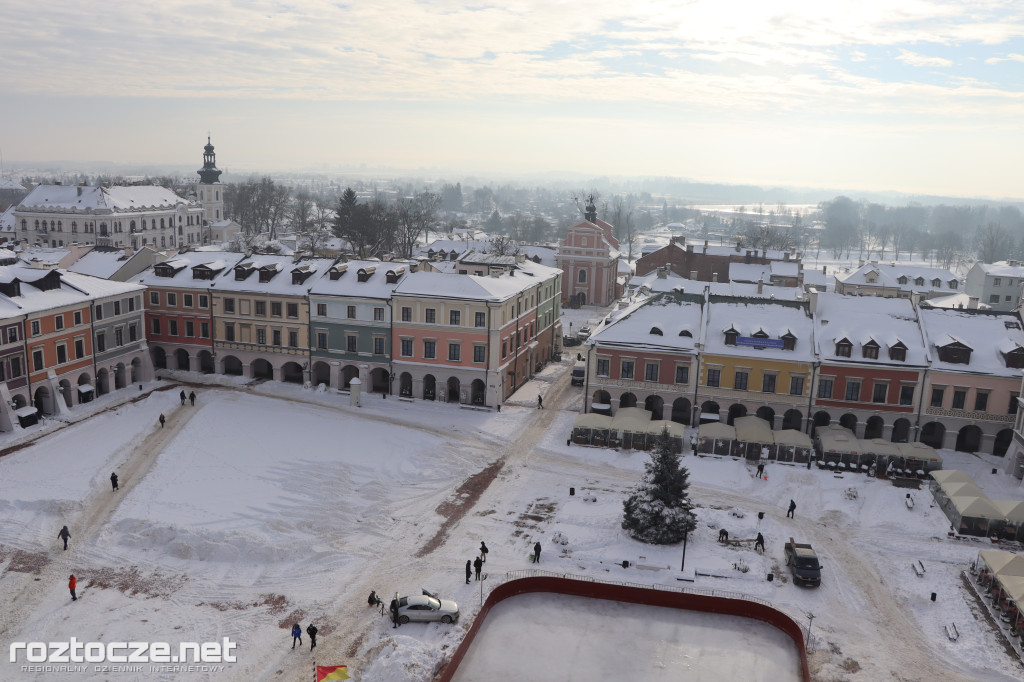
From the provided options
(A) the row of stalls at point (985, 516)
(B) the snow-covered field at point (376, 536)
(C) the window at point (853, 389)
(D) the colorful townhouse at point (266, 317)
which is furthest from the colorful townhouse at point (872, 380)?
(D) the colorful townhouse at point (266, 317)

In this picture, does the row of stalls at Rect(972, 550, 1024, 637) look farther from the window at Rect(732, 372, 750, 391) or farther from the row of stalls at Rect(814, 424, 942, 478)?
the window at Rect(732, 372, 750, 391)

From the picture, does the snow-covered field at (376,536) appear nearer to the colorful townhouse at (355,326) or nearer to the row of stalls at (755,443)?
the row of stalls at (755,443)

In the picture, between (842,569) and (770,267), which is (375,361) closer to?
(842,569)

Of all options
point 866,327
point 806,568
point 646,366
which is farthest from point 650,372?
point 806,568

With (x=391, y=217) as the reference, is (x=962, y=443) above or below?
below

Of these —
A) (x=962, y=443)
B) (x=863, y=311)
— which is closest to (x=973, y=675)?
(x=962, y=443)

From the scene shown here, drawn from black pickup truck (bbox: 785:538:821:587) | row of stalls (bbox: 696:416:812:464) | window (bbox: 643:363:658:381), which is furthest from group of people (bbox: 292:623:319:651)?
window (bbox: 643:363:658:381)
